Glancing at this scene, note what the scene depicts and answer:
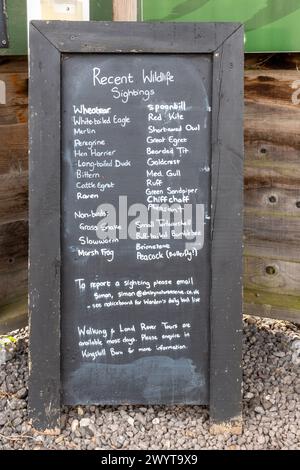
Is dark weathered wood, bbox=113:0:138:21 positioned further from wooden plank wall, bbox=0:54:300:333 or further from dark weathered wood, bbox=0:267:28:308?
dark weathered wood, bbox=0:267:28:308

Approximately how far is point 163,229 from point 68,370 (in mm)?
887

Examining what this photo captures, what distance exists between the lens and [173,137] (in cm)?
353

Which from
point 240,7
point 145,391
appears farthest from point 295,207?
point 145,391

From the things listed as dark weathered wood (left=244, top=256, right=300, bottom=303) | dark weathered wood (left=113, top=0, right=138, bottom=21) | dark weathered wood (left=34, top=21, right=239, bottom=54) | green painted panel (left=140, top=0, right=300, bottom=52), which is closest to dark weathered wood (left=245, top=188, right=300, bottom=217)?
dark weathered wood (left=244, top=256, right=300, bottom=303)

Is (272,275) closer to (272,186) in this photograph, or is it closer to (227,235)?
(272,186)

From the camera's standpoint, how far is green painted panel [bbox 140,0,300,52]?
4305mm

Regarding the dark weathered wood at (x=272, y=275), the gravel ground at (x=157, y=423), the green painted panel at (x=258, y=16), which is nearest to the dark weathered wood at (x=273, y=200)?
the dark weathered wood at (x=272, y=275)

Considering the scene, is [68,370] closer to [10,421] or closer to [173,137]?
[10,421]

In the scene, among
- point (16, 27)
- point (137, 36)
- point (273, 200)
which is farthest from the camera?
point (273, 200)

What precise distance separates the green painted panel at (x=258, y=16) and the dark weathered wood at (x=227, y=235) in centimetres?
99

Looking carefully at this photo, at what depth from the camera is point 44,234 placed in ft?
11.6

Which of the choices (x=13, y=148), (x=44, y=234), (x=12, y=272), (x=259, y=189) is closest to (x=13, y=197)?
(x=13, y=148)

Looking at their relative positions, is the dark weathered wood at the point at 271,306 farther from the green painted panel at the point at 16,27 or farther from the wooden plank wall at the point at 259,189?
the green painted panel at the point at 16,27

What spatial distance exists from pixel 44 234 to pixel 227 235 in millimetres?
929
